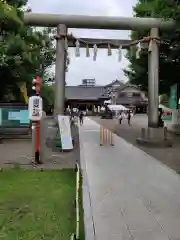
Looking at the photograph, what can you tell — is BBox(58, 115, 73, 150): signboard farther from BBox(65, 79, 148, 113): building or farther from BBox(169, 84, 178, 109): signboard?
BBox(65, 79, 148, 113): building

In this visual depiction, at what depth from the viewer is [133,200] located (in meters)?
7.96

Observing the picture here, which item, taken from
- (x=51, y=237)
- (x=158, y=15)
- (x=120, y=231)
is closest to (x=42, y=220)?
(x=51, y=237)

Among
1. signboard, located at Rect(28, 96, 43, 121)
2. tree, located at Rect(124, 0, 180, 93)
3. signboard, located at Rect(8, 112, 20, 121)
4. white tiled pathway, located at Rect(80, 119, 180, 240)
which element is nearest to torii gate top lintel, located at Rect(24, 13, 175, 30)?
tree, located at Rect(124, 0, 180, 93)

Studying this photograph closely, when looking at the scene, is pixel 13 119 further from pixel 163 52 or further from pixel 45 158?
pixel 163 52

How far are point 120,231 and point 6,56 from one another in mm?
15049

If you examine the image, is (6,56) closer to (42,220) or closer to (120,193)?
(120,193)

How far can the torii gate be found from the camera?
19.2m

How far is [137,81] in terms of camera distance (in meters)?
29.8

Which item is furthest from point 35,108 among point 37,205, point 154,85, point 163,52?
point 163,52

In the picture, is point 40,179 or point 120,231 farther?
point 40,179

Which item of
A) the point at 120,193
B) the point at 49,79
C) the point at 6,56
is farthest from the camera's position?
the point at 49,79

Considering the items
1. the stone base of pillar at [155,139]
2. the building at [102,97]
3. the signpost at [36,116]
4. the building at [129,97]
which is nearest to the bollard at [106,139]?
the stone base of pillar at [155,139]

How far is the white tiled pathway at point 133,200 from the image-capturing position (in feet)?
19.4

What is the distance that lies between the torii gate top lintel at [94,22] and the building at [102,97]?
60686 mm
